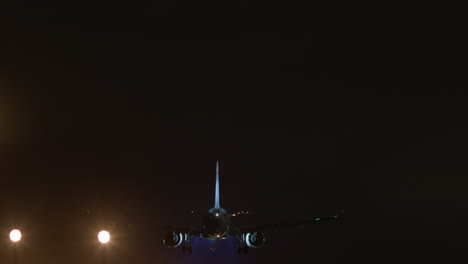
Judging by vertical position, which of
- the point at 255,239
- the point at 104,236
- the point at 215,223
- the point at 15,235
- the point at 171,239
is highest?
the point at 171,239

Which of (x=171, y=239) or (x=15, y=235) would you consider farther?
(x=171, y=239)

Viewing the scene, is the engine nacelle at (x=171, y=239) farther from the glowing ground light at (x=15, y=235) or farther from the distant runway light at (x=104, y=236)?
the distant runway light at (x=104, y=236)

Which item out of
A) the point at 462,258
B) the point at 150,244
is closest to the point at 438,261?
the point at 462,258

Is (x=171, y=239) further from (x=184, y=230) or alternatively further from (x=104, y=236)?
(x=104, y=236)

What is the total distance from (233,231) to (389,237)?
184 ft

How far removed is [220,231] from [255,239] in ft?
25.4

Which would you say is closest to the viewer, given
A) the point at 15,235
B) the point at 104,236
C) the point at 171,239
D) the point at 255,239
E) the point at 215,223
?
the point at 104,236

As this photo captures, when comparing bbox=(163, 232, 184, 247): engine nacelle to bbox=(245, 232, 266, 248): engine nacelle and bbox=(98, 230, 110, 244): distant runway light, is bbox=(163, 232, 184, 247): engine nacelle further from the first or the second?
bbox=(98, 230, 110, 244): distant runway light

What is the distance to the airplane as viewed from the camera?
46.3m

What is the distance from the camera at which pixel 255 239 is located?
53031 mm

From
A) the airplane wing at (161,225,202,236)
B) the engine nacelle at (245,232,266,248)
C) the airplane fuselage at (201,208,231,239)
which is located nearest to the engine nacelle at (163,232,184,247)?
the airplane wing at (161,225,202,236)

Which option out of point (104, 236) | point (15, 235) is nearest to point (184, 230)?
point (15, 235)

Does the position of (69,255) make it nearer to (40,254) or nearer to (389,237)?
(40,254)

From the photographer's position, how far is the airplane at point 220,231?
4625 cm
